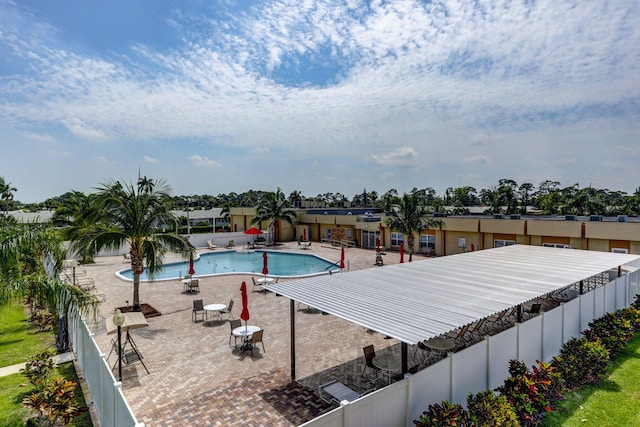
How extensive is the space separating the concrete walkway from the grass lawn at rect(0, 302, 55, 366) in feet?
1.20

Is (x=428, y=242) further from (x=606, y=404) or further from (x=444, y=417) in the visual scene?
(x=444, y=417)

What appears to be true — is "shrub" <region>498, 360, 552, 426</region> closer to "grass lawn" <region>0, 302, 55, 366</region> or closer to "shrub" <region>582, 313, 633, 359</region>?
"shrub" <region>582, 313, 633, 359</region>

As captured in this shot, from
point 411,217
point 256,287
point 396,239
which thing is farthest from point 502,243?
point 256,287

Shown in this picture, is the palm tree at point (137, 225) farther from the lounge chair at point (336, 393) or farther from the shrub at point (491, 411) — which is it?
the shrub at point (491, 411)

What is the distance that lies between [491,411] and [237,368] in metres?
6.37

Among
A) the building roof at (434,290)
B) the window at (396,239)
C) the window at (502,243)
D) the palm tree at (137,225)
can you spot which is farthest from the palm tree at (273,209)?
the building roof at (434,290)

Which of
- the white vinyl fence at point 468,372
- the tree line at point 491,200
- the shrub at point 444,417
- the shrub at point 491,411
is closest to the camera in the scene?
the white vinyl fence at point 468,372

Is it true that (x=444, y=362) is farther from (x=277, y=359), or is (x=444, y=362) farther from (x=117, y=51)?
(x=117, y=51)

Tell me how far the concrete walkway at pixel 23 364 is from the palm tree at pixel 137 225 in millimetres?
3805

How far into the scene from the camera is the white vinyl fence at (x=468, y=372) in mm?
5777

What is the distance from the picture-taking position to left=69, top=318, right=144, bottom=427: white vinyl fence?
5.78m

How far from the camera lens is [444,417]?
Result: 6230mm

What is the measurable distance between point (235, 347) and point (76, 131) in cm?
1987

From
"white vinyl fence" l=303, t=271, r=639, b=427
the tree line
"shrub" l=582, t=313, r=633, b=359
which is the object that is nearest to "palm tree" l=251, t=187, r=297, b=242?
the tree line
